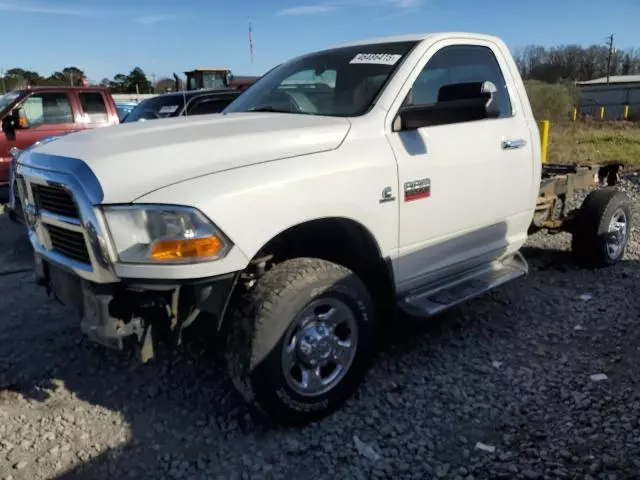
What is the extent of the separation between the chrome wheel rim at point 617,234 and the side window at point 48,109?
29.2ft

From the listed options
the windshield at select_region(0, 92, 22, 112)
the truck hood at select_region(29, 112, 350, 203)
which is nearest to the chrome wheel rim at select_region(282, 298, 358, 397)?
the truck hood at select_region(29, 112, 350, 203)

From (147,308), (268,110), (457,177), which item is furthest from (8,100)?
(457,177)

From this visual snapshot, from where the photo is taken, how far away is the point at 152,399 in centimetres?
364

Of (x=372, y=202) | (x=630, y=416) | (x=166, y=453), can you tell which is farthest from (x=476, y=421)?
(x=166, y=453)

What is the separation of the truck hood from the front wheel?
620mm

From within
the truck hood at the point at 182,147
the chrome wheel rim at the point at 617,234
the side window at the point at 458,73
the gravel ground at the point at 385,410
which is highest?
the side window at the point at 458,73

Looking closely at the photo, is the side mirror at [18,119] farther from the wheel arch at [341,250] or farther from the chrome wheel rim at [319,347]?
the chrome wheel rim at [319,347]

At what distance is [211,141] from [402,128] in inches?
44.9

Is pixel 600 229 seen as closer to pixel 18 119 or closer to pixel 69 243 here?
pixel 69 243

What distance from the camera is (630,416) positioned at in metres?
3.26

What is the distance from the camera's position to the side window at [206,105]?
398 inches

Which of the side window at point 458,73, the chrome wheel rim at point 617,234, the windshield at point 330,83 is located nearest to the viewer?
the windshield at point 330,83

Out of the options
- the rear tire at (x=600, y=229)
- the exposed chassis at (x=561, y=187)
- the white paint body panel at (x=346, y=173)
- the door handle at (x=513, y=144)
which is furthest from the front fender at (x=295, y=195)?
the rear tire at (x=600, y=229)

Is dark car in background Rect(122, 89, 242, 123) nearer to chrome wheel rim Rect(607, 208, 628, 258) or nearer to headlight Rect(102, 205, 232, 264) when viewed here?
chrome wheel rim Rect(607, 208, 628, 258)
